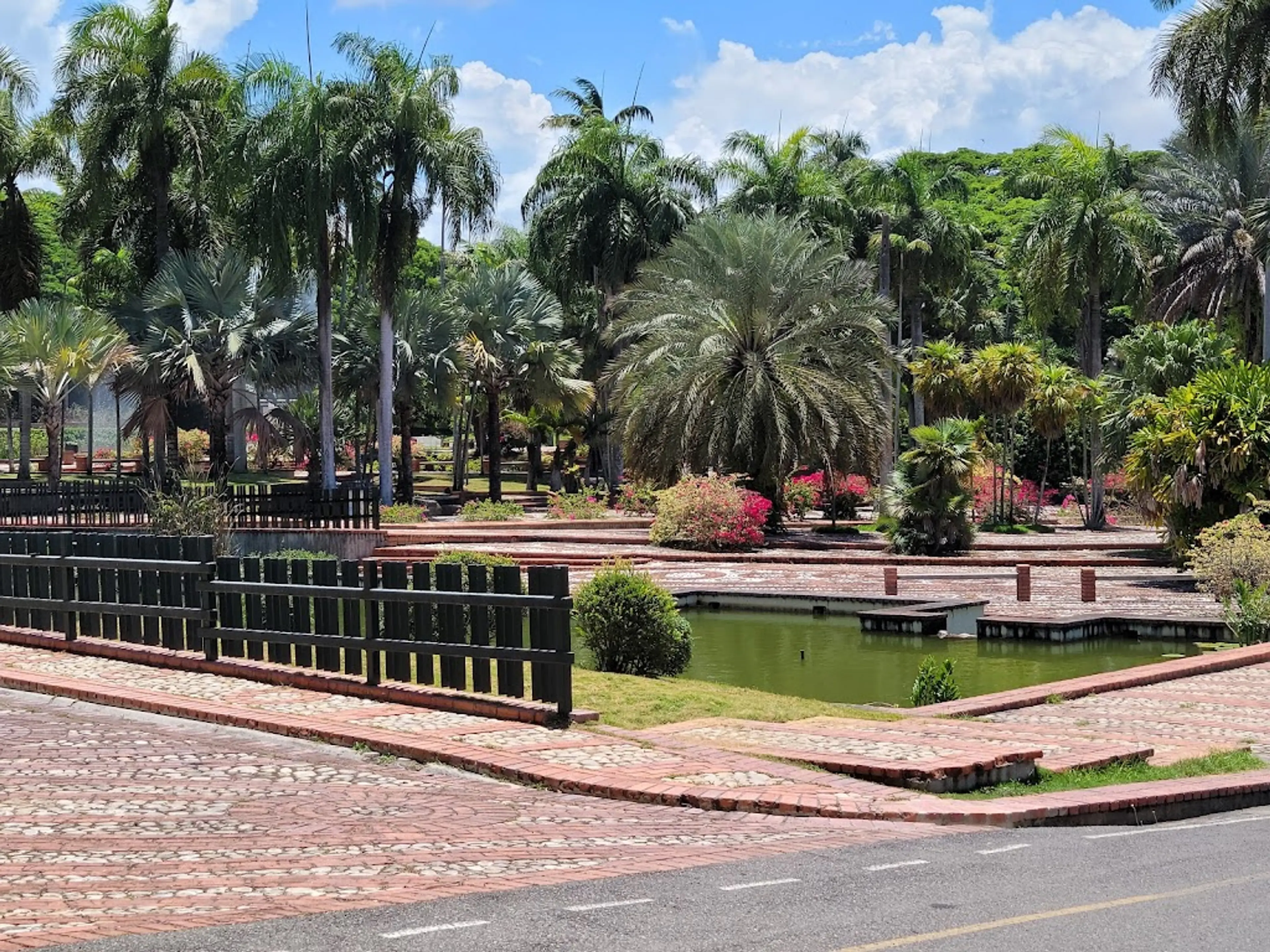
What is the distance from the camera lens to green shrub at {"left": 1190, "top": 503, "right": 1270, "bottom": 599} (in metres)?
22.5

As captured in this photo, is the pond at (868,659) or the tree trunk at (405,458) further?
the tree trunk at (405,458)

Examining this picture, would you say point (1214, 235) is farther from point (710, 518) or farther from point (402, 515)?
point (402, 515)

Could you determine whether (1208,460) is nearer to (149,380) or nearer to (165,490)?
(165,490)

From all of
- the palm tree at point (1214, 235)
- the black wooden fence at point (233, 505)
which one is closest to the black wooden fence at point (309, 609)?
the black wooden fence at point (233, 505)

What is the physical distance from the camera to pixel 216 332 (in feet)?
146

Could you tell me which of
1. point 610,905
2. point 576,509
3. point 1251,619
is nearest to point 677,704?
point 610,905

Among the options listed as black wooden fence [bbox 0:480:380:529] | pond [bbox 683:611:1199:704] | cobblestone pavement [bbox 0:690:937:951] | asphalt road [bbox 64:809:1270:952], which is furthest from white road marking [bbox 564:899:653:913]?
black wooden fence [bbox 0:480:380:529]

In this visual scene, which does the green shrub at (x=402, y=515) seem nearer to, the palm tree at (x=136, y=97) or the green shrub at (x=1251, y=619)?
the palm tree at (x=136, y=97)

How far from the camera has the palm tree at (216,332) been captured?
4359 cm

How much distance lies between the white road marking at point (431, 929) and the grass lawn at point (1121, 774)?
169 inches

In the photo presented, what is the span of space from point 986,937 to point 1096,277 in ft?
145

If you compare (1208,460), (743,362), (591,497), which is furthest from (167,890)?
(591,497)

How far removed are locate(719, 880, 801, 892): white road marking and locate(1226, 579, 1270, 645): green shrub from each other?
47.3 feet

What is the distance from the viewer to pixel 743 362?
40094mm
